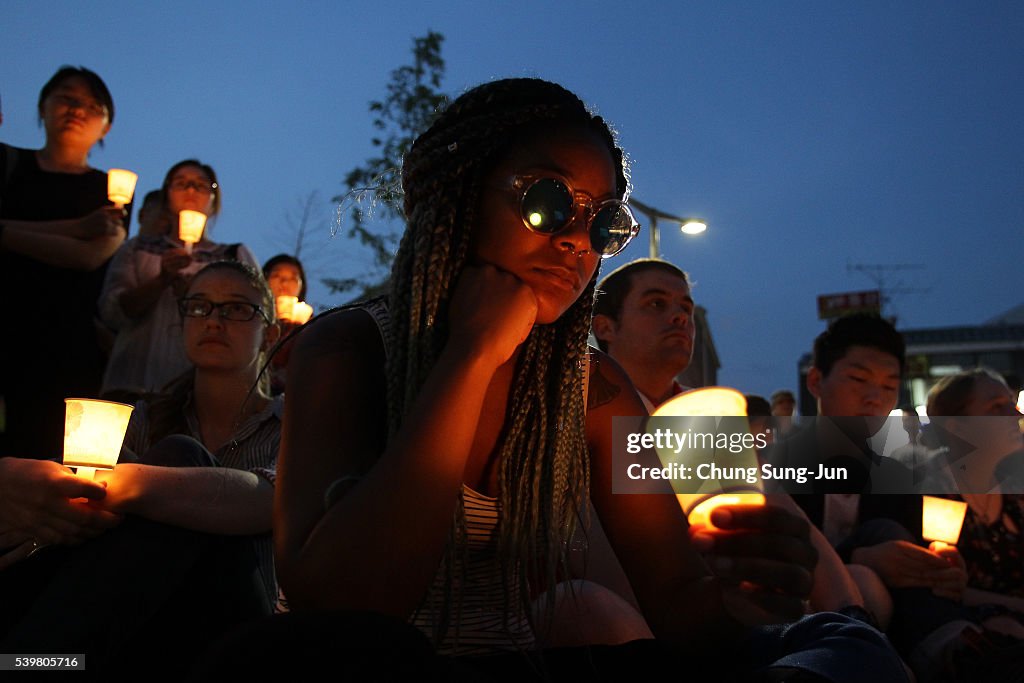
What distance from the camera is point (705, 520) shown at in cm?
206

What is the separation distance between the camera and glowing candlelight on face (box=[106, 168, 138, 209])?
5.09 m

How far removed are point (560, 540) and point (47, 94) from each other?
16.0 feet

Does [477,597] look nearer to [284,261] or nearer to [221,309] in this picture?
[221,309]

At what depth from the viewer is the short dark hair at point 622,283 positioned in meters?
4.76

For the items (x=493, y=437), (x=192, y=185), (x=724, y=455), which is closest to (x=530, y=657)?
(x=493, y=437)

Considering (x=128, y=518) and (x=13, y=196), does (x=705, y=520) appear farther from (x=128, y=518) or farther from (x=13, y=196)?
(x=13, y=196)

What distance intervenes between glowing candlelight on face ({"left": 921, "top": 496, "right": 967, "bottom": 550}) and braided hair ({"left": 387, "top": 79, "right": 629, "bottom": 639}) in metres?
2.79

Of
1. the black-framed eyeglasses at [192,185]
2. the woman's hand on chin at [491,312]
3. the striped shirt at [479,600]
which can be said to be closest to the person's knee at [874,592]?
the striped shirt at [479,600]

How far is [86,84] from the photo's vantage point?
16.8 ft

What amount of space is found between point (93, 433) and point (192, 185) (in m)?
3.52

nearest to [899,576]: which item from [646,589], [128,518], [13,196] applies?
[646,589]

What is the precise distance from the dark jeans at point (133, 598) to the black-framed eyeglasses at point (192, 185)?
12.9 ft

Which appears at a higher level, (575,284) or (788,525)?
(575,284)

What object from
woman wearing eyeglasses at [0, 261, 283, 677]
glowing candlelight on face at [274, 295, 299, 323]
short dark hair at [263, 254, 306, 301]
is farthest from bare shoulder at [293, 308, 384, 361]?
short dark hair at [263, 254, 306, 301]
